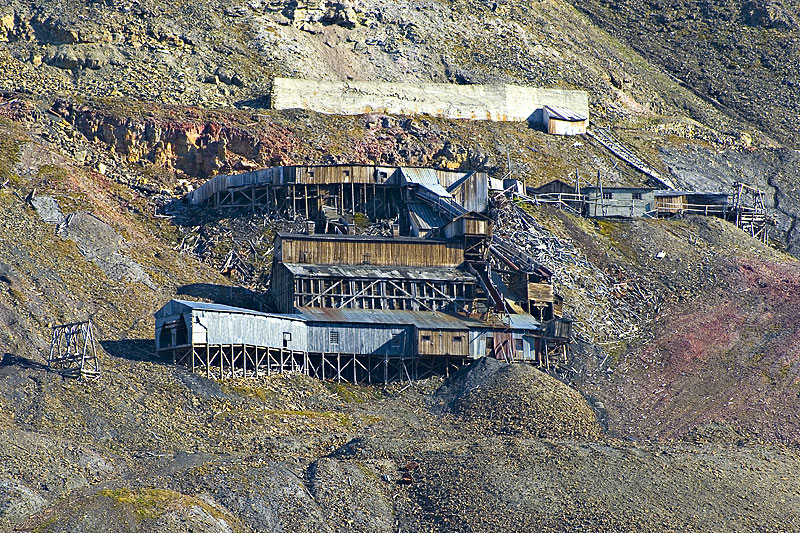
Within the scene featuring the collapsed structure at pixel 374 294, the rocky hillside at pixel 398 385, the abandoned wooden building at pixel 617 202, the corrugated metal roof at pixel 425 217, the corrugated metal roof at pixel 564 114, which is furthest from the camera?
the corrugated metal roof at pixel 564 114

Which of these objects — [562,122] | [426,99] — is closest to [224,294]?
[426,99]

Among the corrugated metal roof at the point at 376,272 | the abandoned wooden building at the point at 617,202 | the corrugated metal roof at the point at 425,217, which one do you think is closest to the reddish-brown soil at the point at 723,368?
the abandoned wooden building at the point at 617,202

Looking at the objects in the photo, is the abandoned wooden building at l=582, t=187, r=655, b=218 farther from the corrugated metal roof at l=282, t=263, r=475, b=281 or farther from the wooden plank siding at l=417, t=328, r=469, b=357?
the wooden plank siding at l=417, t=328, r=469, b=357

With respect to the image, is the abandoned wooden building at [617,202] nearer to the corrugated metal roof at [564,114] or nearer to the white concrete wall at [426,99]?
the corrugated metal roof at [564,114]

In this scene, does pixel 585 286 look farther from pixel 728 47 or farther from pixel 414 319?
pixel 728 47

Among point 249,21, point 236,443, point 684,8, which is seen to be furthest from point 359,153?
point 684,8

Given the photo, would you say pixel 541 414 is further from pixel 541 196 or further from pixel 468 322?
pixel 541 196

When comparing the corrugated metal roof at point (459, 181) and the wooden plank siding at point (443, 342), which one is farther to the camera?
the corrugated metal roof at point (459, 181)
